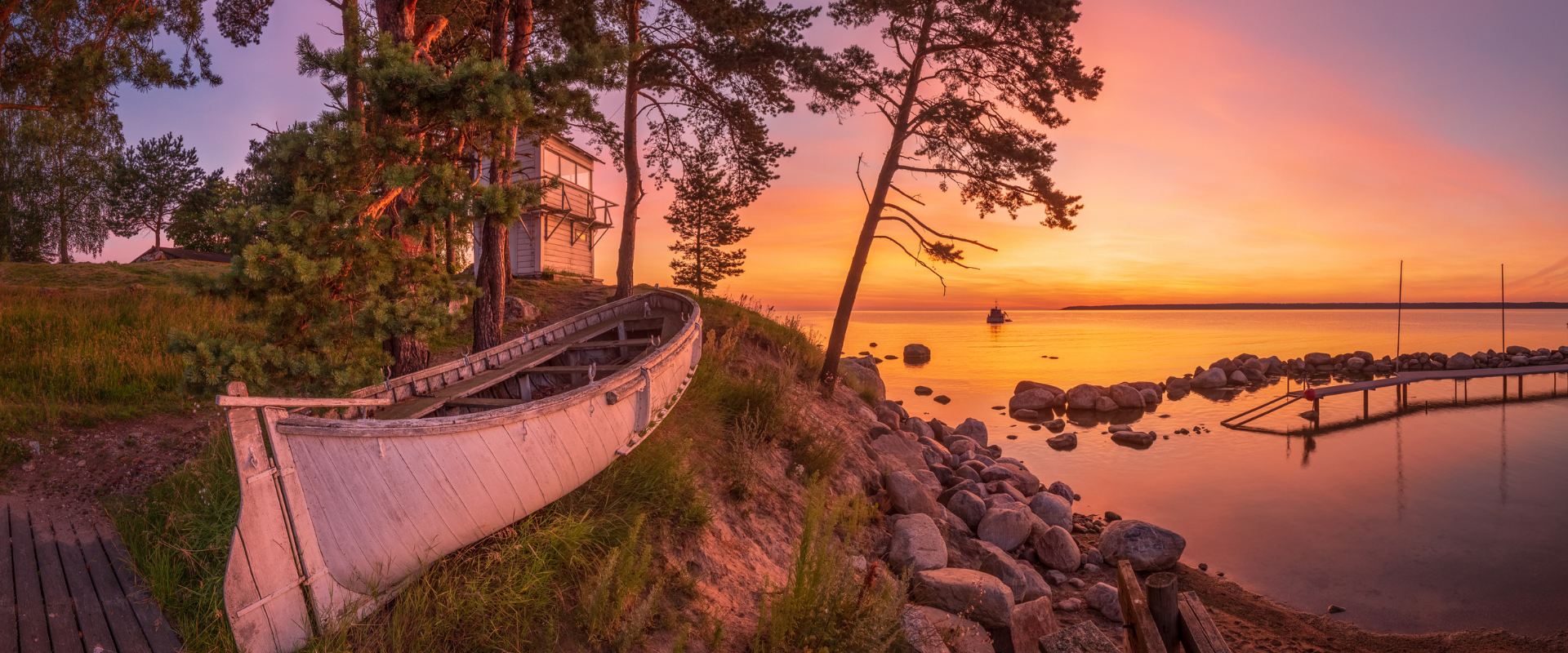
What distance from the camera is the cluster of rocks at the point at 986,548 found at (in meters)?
5.56

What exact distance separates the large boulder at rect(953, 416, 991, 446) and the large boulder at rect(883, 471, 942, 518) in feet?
26.2

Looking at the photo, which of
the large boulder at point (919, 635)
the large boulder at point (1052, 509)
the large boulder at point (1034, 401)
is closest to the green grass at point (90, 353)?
the large boulder at point (919, 635)

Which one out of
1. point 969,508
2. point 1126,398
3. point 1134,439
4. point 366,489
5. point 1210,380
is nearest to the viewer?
point 366,489

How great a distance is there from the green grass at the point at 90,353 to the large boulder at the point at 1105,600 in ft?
30.4

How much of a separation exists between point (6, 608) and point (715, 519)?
15.6 feet

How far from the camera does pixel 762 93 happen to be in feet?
48.6

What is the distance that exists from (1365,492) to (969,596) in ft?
46.5

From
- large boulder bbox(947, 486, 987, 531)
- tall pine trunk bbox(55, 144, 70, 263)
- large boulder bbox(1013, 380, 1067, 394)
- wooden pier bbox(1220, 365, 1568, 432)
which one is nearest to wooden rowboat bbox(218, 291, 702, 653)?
large boulder bbox(947, 486, 987, 531)

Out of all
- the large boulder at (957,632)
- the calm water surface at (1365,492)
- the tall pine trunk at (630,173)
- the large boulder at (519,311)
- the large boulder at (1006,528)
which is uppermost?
the tall pine trunk at (630,173)

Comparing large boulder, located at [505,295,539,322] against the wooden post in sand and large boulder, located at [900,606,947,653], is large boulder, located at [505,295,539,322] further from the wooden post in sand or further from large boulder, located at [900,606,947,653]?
the wooden post in sand

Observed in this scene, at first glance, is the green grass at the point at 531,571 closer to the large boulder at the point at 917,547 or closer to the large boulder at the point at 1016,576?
the large boulder at the point at 917,547

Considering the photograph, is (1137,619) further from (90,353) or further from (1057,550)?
(90,353)

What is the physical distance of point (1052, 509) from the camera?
33.8 ft

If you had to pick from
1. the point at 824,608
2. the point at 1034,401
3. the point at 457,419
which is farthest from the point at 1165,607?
the point at 1034,401
